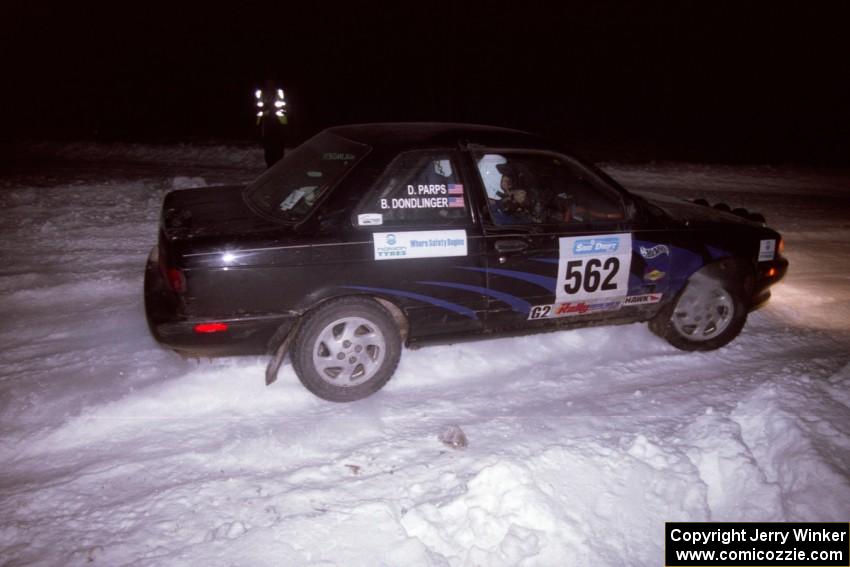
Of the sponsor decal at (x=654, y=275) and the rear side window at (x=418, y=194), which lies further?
the sponsor decal at (x=654, y=275)

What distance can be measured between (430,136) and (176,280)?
181 cm

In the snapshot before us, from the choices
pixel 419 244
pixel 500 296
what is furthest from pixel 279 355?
pixel 500 296

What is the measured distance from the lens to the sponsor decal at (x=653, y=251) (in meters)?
4.29

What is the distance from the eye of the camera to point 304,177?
3.94 metres

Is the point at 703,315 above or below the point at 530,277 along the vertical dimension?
below

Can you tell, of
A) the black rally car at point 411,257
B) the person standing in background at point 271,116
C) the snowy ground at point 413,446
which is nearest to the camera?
the snowy ground at point 413,446

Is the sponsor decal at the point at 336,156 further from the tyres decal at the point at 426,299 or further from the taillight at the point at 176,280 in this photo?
the taillight at the point at 176,280

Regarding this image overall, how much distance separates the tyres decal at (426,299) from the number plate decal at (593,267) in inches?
26.8

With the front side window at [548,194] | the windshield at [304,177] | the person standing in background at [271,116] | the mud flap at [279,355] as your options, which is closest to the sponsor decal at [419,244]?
the front side window at [548,194]

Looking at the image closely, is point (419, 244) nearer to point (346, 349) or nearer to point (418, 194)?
point (418, 194)

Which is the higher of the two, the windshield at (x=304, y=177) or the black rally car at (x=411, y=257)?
the windshield at (x=304, y=177)

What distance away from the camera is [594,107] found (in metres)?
23.8

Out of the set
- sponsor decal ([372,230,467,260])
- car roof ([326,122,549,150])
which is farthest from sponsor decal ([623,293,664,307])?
sponsor decal ([372,230,467,260])

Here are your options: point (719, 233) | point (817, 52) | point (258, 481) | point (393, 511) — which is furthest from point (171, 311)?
point (817, 52)
